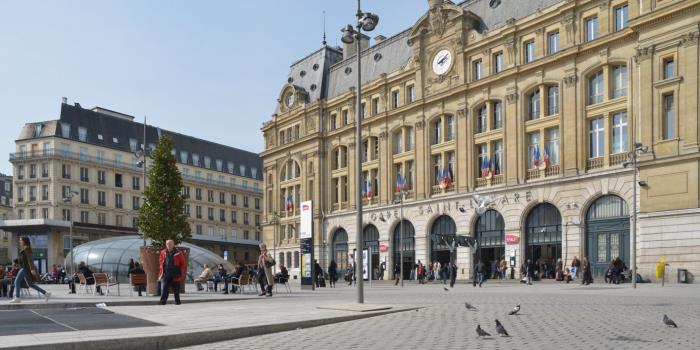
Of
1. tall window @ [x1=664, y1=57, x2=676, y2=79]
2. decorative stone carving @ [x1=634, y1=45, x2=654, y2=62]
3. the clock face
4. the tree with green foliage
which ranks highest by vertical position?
the clock face

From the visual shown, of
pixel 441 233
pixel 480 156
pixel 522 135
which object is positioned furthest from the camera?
pixel 441 233

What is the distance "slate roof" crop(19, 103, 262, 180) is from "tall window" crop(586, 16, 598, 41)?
153 feet

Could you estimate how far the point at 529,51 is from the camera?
47625mm

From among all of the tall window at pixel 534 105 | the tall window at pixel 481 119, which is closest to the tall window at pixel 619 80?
the tall window at pixel 534 105

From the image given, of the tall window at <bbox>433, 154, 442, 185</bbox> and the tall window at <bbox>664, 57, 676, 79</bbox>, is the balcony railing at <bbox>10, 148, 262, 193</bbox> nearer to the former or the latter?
the tall window at <bbox>433, 154, 442, 185</bbox>

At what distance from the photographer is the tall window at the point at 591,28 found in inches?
1700

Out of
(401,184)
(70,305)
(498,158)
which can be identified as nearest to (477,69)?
(498,158)

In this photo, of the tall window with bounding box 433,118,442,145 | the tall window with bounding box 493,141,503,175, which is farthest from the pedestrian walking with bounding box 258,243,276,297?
the tall window with bounding box 433,118,442,145

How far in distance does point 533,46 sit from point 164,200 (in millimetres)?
29666

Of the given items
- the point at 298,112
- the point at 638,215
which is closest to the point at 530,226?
the point at 638,215

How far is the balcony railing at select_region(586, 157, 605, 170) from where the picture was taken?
42188mm

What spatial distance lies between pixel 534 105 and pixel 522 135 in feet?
7.54

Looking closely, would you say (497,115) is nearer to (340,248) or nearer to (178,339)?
(340,248)

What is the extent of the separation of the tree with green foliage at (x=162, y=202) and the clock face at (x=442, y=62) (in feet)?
99.3
